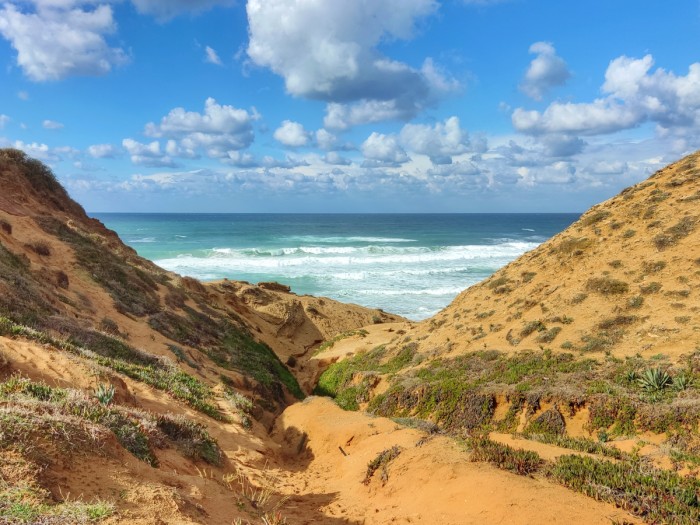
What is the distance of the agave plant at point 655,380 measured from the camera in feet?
35.2

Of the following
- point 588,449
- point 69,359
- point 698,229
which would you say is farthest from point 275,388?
point 698,229

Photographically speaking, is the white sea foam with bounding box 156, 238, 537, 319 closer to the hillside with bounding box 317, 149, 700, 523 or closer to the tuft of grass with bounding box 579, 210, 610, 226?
the tuft of grass with bounding box 579, 210, 610, 226

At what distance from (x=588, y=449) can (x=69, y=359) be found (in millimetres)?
10282

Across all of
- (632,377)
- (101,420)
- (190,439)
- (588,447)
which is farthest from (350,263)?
(101,420)

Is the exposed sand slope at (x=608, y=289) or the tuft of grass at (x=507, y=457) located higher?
the exposed sand slope at (x=608, y=289)

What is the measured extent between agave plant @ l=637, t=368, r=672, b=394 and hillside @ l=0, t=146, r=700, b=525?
0.39ft

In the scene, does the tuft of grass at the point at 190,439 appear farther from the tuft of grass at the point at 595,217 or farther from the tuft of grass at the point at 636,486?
the tuft of grass at the point at 595,217

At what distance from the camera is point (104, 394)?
7.85 m

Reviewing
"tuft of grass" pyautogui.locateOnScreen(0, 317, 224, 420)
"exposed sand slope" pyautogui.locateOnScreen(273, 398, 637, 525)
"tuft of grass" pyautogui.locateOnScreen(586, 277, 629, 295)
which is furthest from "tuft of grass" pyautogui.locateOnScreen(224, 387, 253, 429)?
"tuft of grass" pyautogui.locateOnScreen(586, 277, 629, 295)

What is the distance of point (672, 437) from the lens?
29.6 ft

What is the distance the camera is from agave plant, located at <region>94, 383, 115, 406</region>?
25.0ft

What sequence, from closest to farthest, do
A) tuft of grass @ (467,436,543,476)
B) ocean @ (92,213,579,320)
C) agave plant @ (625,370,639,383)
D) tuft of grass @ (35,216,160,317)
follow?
tuft of grass @ (467,436,543,476) → agave plant @ (625,370,639,383) → tuft of grass @ (35,216,160,317) → ocean @ (92,213,579,320)

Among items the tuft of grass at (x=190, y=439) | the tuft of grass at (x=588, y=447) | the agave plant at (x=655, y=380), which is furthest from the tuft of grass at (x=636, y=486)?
the tuft of grass at (x=190, y=439)

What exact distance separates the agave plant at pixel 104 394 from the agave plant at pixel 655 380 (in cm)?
1174
